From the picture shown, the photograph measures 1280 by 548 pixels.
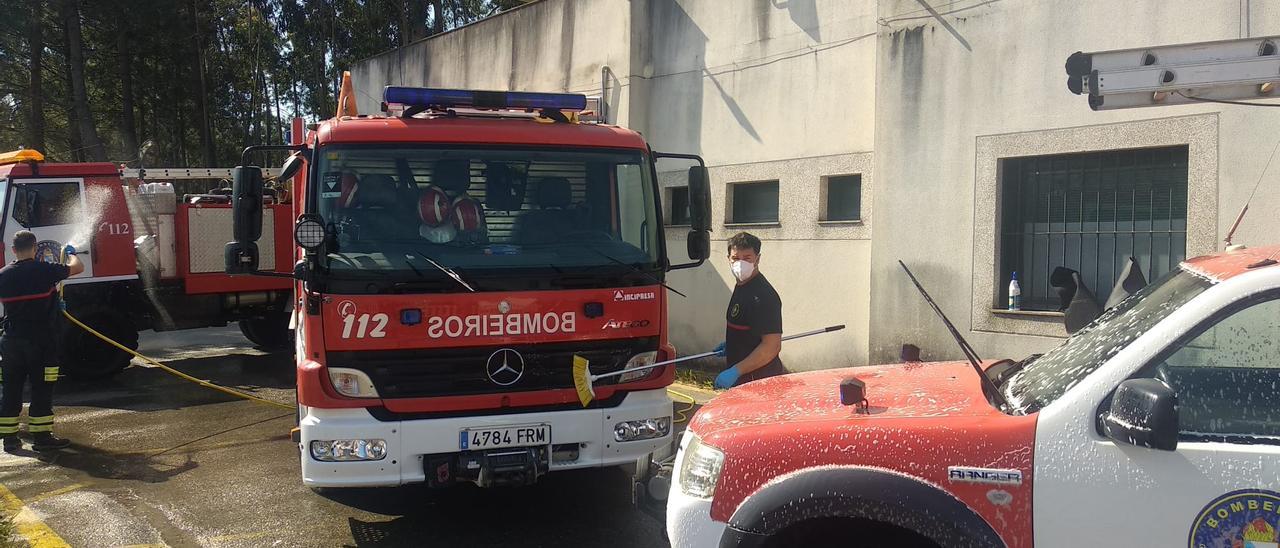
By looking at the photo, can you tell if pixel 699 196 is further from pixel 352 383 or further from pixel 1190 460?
pixel 1190 460

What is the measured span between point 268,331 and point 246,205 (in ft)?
27.2

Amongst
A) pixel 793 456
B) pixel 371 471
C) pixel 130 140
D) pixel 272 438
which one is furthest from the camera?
pixel 130 140

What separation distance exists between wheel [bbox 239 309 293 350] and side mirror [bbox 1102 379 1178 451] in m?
11.6

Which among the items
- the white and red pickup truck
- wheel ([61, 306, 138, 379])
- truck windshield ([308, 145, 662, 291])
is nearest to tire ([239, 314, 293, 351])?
wheel ([61, 306, 138, 379])

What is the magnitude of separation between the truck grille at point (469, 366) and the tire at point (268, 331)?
8.37 meters

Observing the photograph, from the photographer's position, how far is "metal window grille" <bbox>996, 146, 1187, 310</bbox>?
698 centimetres

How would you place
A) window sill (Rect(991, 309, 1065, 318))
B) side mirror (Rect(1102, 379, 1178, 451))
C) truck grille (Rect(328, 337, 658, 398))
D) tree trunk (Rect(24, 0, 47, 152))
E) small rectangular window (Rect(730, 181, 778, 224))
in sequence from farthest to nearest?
tree trunk (Rect(24, 0, 47, 152))
small rectangular window (Rect(730, 181, 778, 224))
window sill (Rect(991, 309, 1065, 318))
truck grille (Rect(328, 337, 658, 398))
side mirror (Rect(1102, 379, 1178, 451))

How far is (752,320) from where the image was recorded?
5.19m

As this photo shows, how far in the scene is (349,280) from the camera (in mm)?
4582

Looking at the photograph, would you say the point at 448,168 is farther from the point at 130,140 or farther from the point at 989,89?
the point at 130,140

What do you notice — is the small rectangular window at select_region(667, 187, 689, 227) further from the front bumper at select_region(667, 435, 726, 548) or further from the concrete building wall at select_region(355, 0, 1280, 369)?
the front bumper at select_region(667, 435, 726, 548)

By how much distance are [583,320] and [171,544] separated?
2.53m

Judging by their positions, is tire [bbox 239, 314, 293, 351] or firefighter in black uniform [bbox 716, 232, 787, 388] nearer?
firefighter in black uniform [bbox 716, 232, 787, 388]

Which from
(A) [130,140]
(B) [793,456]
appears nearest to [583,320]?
(B) [793,456]
